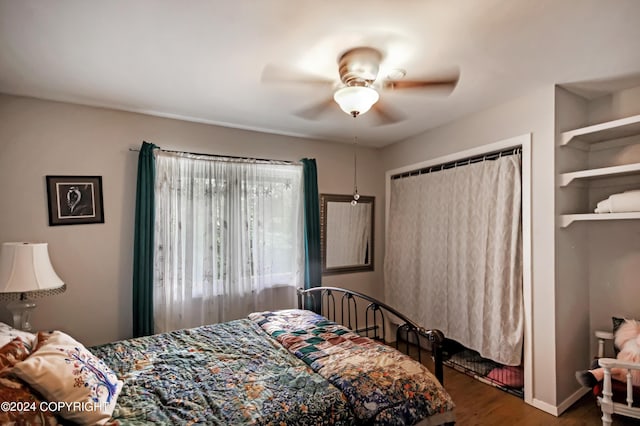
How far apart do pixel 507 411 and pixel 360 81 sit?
108 inches

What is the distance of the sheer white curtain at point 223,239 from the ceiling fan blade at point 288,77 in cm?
119

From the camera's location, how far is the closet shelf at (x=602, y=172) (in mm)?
2051

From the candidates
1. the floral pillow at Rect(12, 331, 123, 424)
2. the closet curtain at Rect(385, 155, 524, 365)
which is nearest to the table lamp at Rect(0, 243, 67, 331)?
the floral pillow at Rect(12, 331, 123, 424)

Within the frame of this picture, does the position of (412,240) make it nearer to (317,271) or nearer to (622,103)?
(317,271)

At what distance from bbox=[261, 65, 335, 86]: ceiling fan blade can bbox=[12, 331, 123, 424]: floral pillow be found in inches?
76.5

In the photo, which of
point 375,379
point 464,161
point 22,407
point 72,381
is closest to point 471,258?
point 464,161

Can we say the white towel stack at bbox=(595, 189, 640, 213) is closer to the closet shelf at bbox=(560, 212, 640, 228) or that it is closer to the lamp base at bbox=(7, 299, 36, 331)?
the closet shelf at bbox=(560, 212, 640, 228)

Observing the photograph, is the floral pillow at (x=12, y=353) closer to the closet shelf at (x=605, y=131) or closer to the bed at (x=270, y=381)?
the bed at (x=270, y=381)

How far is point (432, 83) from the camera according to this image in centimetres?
215

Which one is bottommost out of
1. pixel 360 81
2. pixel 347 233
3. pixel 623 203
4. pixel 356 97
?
pixel 347 233

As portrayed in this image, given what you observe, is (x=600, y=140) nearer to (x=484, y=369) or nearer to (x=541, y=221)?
(x=541, y=221)

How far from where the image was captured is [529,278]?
248 cm

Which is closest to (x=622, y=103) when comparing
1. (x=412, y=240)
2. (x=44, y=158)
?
(x=412, y=240)

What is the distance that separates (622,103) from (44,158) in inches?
180
